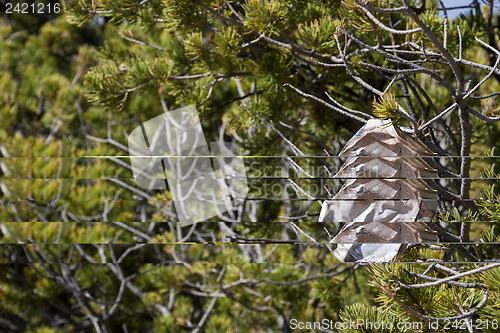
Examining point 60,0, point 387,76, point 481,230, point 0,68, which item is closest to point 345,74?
point 387,76

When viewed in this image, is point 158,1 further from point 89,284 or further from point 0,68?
point 0,68

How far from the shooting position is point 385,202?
0.30 m

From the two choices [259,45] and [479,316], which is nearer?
[479,316]

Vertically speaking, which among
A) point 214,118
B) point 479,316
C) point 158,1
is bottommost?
point 479,316

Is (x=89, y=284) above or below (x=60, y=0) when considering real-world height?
below

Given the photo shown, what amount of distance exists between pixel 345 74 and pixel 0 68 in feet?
2.73

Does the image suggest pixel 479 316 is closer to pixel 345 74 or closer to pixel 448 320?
pixel 448 320

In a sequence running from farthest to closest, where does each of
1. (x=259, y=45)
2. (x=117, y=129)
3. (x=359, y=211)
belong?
(x=117, y=129)
(x=259, y=45)
(x=359, y=211)

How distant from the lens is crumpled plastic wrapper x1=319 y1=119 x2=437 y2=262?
11.5 inches

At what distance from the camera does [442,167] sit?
31 cm

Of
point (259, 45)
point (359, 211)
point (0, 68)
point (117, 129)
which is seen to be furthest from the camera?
point (0, 68)

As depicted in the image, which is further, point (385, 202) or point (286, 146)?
point (286, 146)

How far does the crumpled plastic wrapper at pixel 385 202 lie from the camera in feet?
0.96

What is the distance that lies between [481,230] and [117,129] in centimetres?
59
